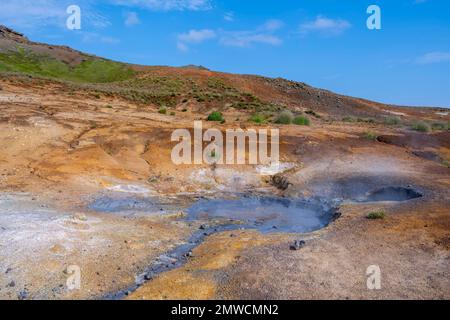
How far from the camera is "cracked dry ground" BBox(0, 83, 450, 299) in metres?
6.43

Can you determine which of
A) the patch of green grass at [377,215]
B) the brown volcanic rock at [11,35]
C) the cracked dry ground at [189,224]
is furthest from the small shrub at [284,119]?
the brown volcanic rock at [11,35]

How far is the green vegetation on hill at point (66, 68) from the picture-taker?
117ft

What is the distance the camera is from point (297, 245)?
302 inches

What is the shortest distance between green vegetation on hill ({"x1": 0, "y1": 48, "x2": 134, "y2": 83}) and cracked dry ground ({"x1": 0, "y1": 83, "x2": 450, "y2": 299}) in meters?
20.5

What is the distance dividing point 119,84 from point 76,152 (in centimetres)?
→ 2287

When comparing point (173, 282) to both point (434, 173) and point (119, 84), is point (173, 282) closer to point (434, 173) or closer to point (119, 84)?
point (434, 173)

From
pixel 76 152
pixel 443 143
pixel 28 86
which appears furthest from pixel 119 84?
pixel 443 143

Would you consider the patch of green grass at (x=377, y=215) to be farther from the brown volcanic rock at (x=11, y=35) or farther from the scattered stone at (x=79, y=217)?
the brown volcanic rock at (x=11, y=35)

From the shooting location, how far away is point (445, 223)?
834 cm

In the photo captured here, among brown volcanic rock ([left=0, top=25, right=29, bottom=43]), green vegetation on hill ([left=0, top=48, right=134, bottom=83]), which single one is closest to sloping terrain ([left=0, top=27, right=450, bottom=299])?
green vegetation on hill ([left=0, top=48, right=134, bottom=83])

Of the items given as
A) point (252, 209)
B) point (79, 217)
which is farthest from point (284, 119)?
point (79, 217)

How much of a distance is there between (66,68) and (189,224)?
1323 inches

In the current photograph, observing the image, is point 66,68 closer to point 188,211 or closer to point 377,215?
point 188,211

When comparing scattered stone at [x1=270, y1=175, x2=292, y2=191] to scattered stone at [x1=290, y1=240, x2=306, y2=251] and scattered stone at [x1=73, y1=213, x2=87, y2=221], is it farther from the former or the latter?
scattered stone at [x1=73, y1=213, x2=87, y2=221]
